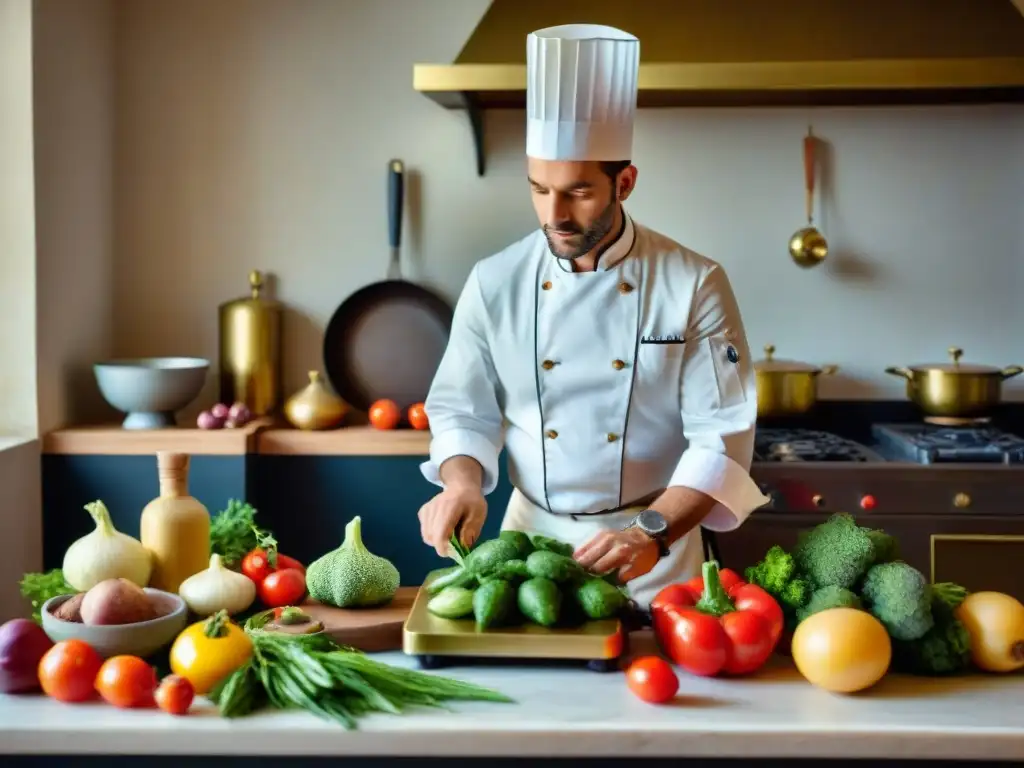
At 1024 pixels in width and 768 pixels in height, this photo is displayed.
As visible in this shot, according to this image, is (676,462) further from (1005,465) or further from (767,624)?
(1005,465)

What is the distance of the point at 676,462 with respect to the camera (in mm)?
2135

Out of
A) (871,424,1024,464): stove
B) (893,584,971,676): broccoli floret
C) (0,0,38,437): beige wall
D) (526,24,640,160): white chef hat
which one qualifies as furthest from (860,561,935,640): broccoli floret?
(0,0,38,437): beige wall

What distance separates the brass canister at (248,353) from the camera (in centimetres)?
303

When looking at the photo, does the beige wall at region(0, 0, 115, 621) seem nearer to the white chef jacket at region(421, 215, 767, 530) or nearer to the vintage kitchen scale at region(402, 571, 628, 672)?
the white chef jacket at region(421, 215, 767, 530)

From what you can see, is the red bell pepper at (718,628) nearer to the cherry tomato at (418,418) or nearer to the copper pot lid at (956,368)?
the cherry tomato at (418,418)

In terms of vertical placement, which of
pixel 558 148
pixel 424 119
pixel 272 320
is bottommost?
pixel 272 320

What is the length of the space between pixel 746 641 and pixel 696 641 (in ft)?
0.19

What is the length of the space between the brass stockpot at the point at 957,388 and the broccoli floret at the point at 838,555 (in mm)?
1652

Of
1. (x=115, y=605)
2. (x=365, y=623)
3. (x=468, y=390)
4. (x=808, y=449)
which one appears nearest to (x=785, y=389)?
(x=808, y=449)

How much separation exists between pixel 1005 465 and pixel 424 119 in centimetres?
173

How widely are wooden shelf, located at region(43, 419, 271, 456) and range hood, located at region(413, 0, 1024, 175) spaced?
0.96m

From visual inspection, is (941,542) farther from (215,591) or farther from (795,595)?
(215,591)

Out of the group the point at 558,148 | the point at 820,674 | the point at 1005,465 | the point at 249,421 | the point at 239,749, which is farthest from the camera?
the point at 249,421

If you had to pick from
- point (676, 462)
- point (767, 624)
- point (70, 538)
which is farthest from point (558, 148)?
point (70, 538)
